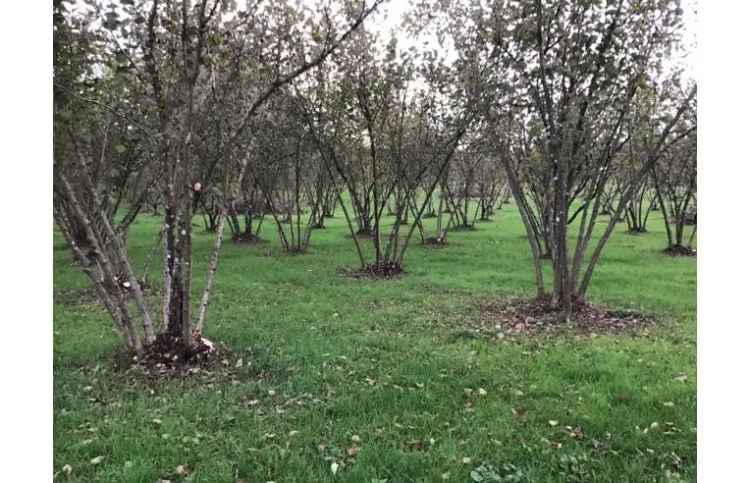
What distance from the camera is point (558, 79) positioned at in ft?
25.9

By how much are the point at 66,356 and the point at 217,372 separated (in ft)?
6.72

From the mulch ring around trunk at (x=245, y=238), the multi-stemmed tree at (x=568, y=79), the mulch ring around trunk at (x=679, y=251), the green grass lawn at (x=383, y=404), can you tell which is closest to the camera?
the green grass lawn at (x=383, y=404)

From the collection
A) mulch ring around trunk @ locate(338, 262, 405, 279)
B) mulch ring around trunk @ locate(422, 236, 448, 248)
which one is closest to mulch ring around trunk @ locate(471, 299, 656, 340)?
mulch ring around trunk @ locate(338, 262, 405, 279)

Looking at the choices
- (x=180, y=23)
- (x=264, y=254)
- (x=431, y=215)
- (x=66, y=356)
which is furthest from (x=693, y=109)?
(x=431, y=215)

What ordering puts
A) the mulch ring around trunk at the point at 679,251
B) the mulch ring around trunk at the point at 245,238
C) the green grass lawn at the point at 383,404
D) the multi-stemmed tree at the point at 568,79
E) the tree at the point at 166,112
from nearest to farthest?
the green grass lawn at the point at 383,404 < the tree at the point at 166,112 < the multi-stemmed tree at the point at 568,79 < the mulch ring around trunk at the point at 679,251 < the mulch ring around trunk at the point at 245,238

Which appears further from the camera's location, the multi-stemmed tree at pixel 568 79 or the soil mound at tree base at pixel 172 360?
the multi-stemmed tree at pixel 568 79

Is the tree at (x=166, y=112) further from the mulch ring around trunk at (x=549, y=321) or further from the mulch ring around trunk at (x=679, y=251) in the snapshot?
the mulch ring around trunk at (x=679, y=251)

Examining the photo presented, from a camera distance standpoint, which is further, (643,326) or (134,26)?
(643,326)

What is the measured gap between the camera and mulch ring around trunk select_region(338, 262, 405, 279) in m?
13.2

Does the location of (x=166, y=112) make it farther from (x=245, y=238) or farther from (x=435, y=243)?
(x=245, y=238)

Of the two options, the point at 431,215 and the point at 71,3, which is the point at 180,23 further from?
the point at 431,215

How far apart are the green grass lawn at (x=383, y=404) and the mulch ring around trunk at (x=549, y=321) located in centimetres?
38

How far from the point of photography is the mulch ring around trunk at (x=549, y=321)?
7680 millimetres

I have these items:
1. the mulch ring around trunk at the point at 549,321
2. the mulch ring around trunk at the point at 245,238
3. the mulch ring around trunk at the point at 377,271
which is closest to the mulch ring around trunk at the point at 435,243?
the mulch ring around trunk at the point at 377,271
